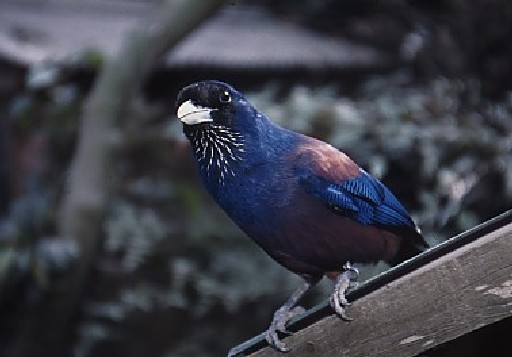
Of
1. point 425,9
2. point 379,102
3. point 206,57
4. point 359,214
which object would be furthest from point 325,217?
point 206,57

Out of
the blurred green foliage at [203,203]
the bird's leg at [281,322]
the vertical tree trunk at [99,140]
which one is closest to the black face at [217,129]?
the bird's leg at [281,322]

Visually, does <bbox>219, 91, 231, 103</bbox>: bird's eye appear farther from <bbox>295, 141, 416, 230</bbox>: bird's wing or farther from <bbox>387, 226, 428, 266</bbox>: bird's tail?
<bbox>387, 226, 428, 266</bbox>: bird's tail

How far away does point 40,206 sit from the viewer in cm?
421

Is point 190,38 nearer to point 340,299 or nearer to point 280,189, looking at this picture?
point 280,189

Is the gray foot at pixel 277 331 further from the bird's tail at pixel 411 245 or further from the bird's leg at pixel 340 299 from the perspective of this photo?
the bird's tail at pixel 411 245

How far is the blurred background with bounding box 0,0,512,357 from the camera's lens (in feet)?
12.1

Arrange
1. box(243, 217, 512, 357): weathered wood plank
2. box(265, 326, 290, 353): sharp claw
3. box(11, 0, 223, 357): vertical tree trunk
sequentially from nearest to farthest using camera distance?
1. box(243, 217, 512, 357): weathered wood plank
2. box(265, 326, 290, 353): sharp claw
3. box(11, 0, 223, 357): vertical tree trunk

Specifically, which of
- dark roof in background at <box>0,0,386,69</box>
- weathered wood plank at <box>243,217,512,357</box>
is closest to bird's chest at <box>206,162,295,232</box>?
weathered wood plank at <box>243,217,512,357</box>

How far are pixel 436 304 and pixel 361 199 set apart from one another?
1.42 ft

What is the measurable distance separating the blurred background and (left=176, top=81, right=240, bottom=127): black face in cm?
161

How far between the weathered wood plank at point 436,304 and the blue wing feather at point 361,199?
0.99ft

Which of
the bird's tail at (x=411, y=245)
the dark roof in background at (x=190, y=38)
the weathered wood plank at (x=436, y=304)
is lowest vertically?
the weathered wood plank at (x=436, y=304)

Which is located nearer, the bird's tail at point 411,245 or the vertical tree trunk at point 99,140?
the bird's tail at point 411,245

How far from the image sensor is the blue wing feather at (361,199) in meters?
1.95
